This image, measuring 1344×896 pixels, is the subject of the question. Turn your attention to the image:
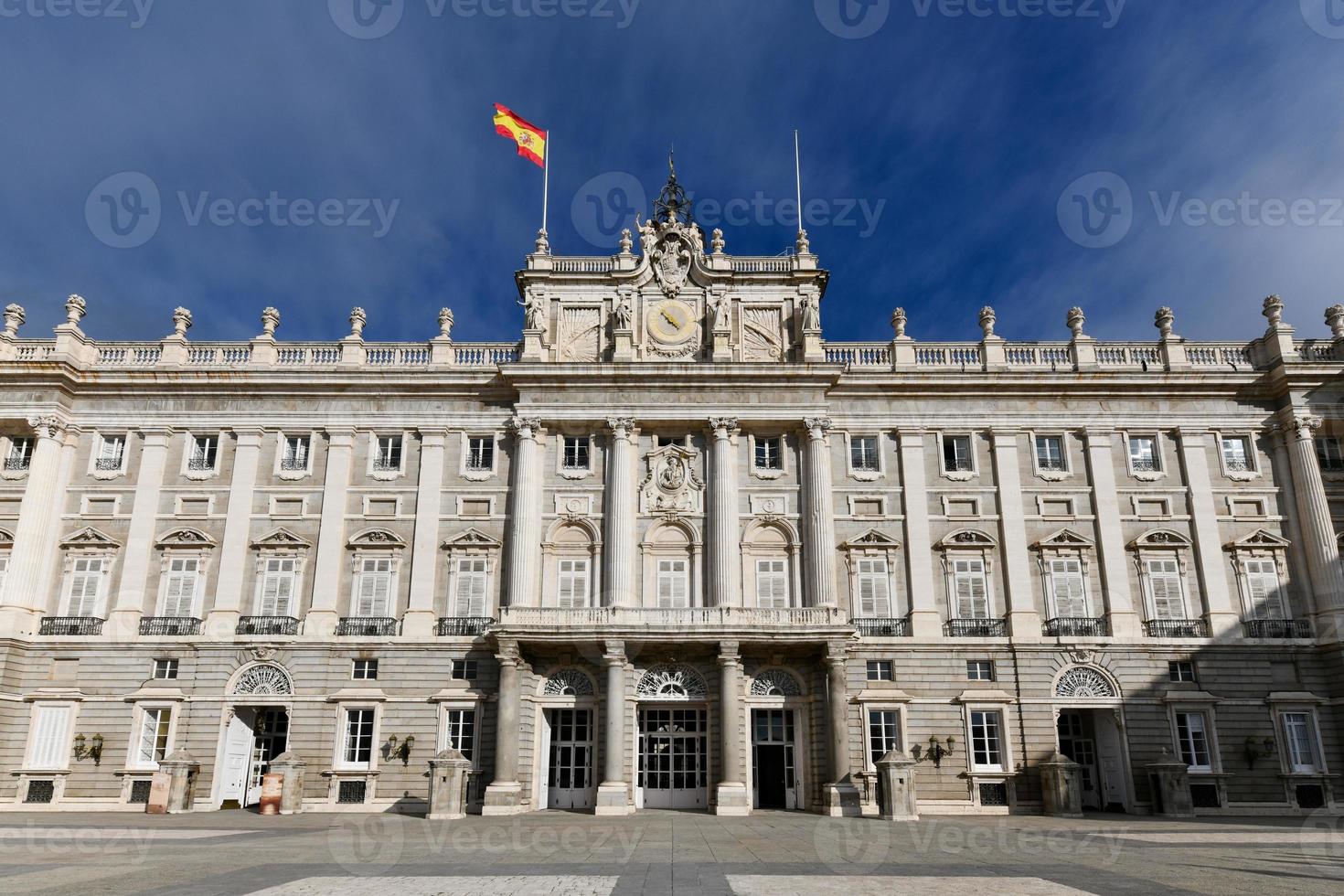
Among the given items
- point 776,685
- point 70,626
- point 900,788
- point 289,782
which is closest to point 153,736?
point 70,626

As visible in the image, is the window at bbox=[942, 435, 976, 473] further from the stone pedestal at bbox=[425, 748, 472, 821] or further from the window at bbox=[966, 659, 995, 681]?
the stone pedestal at bbox=[425, 748, 472, 821]

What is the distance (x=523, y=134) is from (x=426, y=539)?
17479 mm

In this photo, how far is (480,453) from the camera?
36.4 metres

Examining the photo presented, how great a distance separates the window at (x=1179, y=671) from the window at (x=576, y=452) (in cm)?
2264

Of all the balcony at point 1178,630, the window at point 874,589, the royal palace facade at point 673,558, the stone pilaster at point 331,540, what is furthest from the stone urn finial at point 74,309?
the balcony at point 1178,630

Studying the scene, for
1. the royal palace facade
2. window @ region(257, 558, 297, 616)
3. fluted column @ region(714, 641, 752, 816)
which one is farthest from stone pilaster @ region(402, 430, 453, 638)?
fluted column @ region(714, 641, 752, 816)

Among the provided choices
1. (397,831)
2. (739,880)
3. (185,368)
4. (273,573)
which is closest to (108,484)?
(185,368)

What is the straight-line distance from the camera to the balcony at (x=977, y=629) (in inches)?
1329

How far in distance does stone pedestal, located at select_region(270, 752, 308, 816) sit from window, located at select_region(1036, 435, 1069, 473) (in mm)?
28866

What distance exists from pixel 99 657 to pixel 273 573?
6.53 metres

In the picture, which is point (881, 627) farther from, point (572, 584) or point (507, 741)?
point (507, 741)

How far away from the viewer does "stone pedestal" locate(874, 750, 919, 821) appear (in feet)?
92.2

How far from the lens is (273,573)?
114 feet

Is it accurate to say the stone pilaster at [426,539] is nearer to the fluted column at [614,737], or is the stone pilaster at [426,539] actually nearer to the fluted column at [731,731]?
the fluted column at [614,737]
